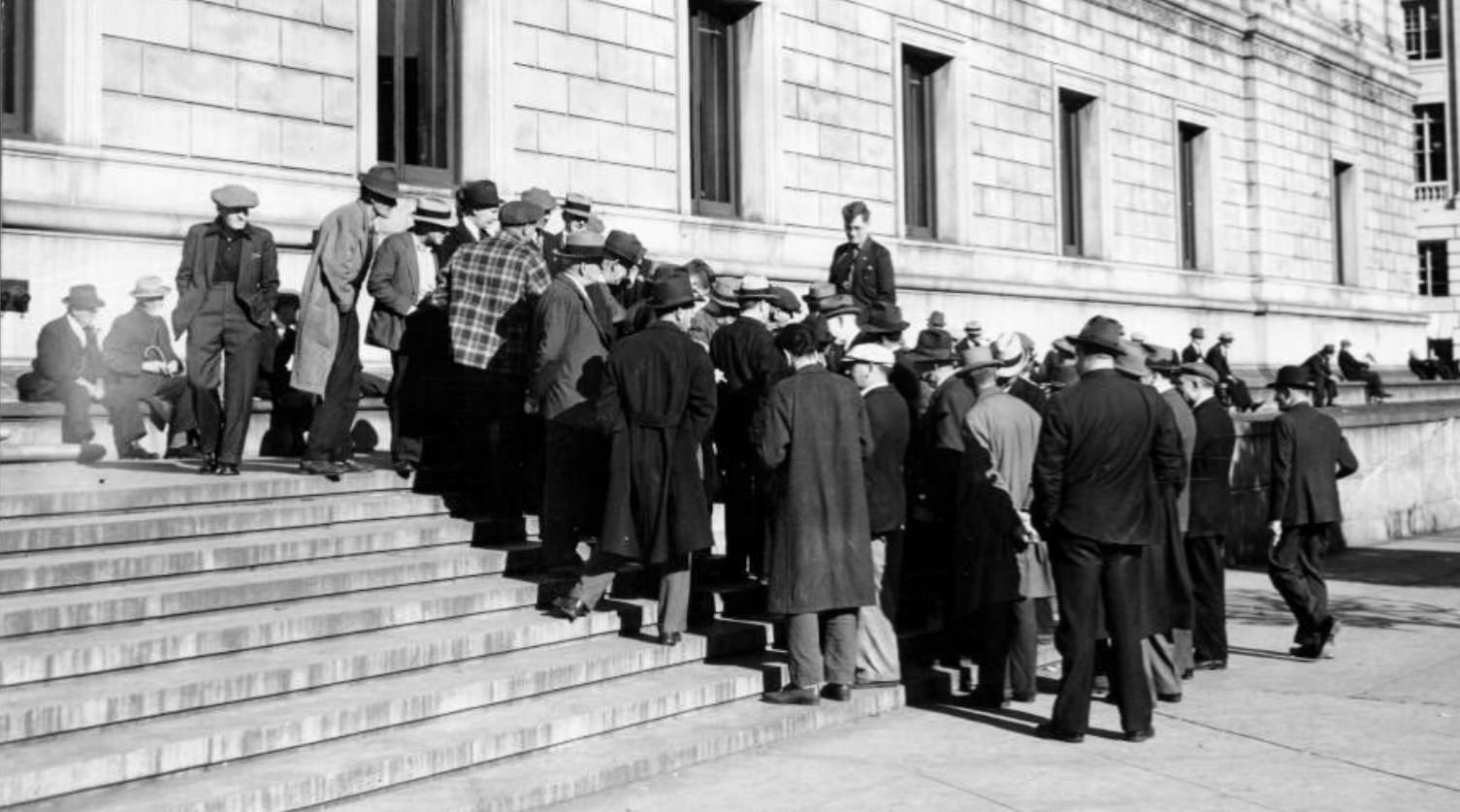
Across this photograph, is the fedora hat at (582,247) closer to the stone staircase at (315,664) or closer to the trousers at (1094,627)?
the stone staircase at (315,664)

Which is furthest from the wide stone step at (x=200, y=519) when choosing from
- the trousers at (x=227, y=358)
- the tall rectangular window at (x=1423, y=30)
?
the tall rectangular window at (x=1423, y=30)

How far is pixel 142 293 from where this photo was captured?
40.0 feet

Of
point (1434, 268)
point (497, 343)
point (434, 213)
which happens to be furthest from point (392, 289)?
point (1434, 268)

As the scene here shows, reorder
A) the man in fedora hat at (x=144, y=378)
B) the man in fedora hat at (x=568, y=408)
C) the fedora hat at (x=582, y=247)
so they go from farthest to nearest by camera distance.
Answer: the man in fedora hat at (x=144, y=378) < the fedora hat at (x=582, y=247) < the man in fedora hat at (x=568, y=408)

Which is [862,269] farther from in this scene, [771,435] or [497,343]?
[771,435]

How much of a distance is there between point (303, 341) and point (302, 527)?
136cm

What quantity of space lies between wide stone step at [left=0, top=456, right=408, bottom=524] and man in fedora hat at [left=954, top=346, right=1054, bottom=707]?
3846mm

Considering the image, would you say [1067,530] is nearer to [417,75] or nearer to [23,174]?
[23,174]

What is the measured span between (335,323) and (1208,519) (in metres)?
5.97

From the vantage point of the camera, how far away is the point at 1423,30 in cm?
5550

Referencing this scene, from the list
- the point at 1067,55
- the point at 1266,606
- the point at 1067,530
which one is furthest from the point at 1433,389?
the point at 1067,530

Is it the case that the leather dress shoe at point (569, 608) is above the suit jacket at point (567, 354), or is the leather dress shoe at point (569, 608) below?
below

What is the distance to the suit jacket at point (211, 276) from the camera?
408 inches

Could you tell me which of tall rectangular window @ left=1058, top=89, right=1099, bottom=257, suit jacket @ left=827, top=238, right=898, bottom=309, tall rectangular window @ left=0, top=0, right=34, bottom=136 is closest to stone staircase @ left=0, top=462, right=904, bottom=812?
tall rectangular window @ left=0, top=0, right=34, bottom=136
